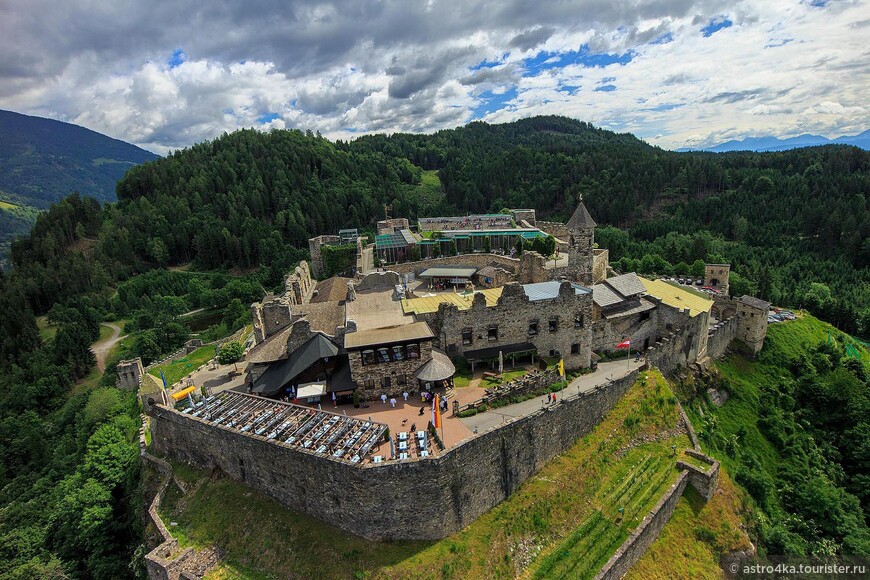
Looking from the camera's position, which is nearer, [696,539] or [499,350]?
[696,539]

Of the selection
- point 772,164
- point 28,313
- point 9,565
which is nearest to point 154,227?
point 28,313

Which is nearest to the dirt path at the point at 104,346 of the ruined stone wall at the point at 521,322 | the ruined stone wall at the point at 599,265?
the ruined stone wall at the point at 521,322

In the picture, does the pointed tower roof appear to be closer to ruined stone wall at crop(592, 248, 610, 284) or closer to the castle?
the castle

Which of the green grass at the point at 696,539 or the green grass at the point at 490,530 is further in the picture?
the green grass at the point at 696,539

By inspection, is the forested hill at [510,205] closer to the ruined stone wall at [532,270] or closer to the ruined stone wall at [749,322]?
the ruined stone wall at [749,322]

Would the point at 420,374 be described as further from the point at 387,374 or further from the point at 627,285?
the point at 627,285

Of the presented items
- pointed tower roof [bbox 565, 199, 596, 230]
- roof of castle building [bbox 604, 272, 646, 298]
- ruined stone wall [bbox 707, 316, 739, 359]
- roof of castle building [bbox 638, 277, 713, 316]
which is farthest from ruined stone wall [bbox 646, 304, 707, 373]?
pointed tower roof [bbox 565, 199, 596, 230]

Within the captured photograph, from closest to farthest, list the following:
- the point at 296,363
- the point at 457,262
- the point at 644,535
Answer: the point at 644,535 < the point at 296,363 < the point at 457,262

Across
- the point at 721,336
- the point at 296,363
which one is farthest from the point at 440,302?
the point at 721,336
